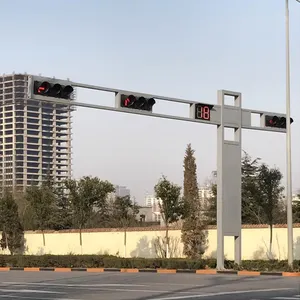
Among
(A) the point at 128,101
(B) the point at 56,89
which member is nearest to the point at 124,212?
(A) the point at 128,101

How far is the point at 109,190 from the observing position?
36656 mm

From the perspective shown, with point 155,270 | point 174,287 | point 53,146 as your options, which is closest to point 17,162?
point 53,146

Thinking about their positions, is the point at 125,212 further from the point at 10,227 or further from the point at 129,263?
the point at 129,263

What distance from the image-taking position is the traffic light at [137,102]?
20.7 metres

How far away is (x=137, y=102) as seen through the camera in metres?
21.0

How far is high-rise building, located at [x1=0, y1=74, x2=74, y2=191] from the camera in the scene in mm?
111188

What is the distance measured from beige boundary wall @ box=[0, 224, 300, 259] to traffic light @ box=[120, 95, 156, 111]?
11.2 meters

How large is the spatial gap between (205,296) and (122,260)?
1430 centimetres

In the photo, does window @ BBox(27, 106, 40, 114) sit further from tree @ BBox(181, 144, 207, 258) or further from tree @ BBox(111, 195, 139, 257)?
tree @ BBox(181, 144, 207, 258)

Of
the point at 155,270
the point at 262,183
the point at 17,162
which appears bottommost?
the point at 155,270

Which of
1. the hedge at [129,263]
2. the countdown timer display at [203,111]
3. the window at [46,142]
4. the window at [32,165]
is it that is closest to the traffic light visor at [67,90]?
the countdown timer display at [203,111]

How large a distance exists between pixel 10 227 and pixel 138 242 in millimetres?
8879

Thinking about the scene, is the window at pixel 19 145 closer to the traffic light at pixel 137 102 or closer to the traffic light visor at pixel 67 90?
the traffic light at pixel 137 102

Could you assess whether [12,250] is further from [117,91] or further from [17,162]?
[17,162]
